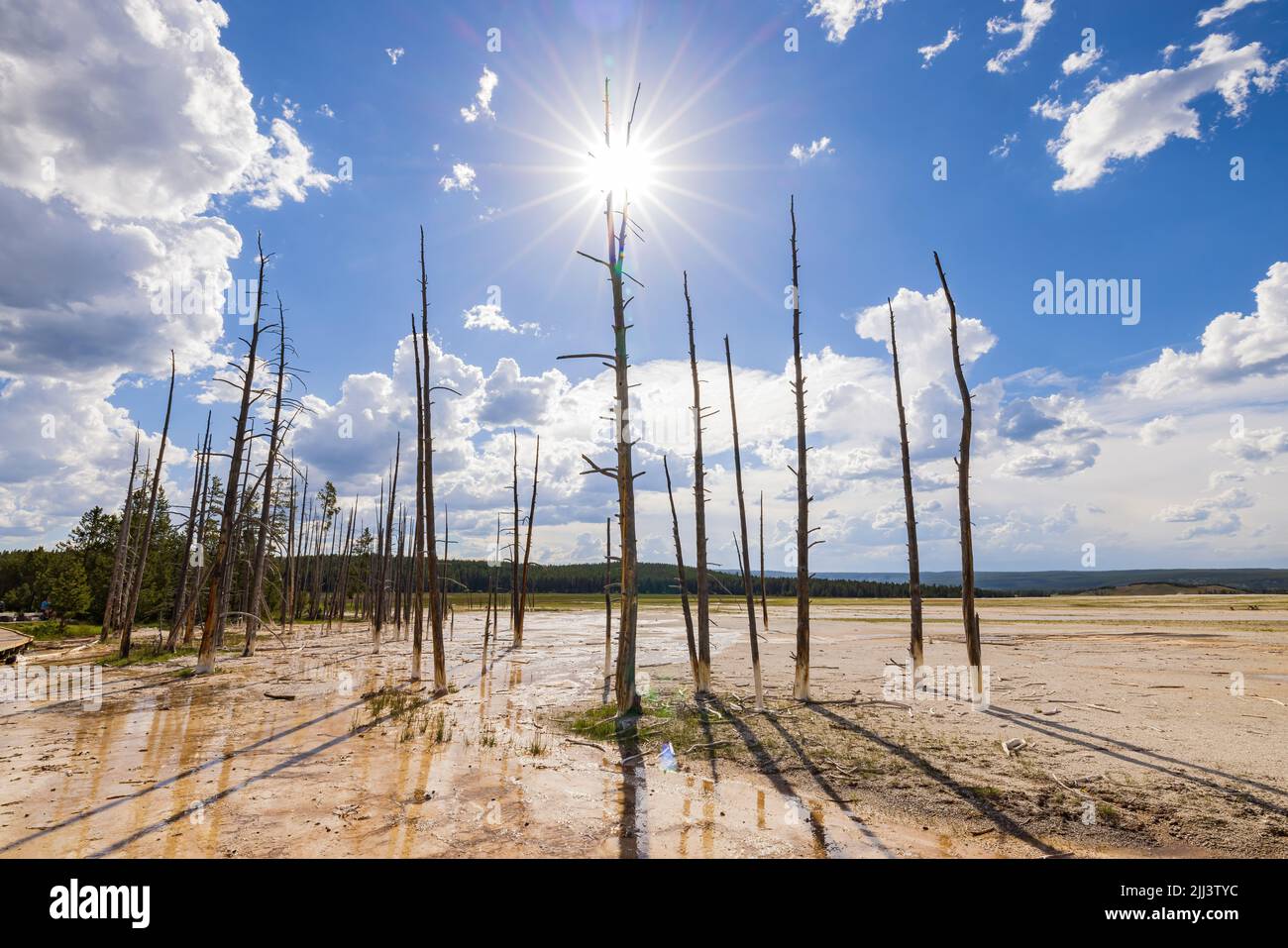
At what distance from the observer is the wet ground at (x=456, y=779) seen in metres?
6.61

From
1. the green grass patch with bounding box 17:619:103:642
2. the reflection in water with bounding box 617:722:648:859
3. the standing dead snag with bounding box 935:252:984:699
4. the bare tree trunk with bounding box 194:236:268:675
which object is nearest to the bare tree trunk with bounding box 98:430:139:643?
the green grass patch with bounding box 17:619:103:642

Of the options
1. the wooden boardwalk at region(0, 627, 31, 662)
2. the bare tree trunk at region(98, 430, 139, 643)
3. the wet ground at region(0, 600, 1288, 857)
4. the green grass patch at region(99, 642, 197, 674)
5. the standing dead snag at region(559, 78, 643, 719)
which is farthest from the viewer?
the bare tree trunk at region(98, 430, 139, 643)

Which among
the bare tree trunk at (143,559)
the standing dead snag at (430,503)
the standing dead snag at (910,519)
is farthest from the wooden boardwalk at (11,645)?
the standing dead snag at (910,519)

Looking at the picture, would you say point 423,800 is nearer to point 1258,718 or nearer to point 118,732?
point 118,732

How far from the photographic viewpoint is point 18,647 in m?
22.8

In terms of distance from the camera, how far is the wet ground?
21.7 ft

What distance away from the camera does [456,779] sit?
8945 millimetres

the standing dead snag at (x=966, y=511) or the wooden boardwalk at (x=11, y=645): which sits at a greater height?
the standing dead snag at (x=966, y=511)

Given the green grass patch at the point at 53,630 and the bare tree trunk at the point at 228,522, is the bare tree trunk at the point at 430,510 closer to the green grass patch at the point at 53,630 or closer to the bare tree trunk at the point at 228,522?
the bare tree trunk at the point at 228,522

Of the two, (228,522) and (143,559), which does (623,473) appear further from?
(143,559)

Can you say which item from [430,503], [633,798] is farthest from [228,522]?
[633,798]

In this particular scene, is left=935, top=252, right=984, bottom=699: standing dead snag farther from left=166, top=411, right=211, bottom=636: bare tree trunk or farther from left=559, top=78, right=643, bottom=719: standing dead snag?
left=166, top=411, right=211, bottom=636: bare tree trunk

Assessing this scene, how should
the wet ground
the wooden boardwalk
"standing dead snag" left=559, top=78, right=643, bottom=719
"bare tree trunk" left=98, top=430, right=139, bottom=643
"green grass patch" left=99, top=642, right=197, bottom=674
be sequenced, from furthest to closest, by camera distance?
"bare tree trunk" left=98, top=430, right=139, bottom=643 < the wooden boardwalk < "green grass patch" left=99, top=642, right=197, bottom=674 < "standing dead snag" left=559, top=78, right=643, bottom=719 < the wet ground
